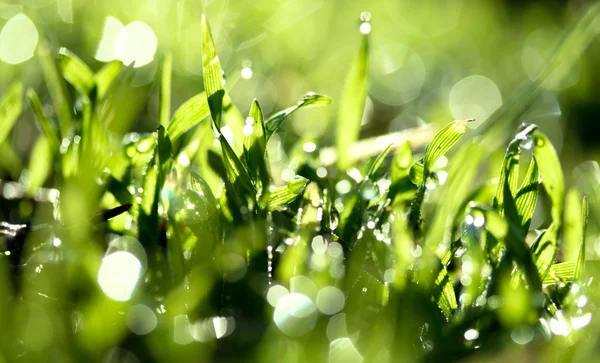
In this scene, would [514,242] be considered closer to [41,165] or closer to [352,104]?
[352,104]

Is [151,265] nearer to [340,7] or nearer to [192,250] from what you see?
[192,250]

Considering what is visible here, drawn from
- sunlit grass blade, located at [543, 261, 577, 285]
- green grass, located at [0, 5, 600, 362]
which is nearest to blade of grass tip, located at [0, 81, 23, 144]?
green grass, located at [0, 5, 600, 362]

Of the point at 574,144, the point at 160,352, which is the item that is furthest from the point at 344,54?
the point at 160,352

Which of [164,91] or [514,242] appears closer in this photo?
[514,242]

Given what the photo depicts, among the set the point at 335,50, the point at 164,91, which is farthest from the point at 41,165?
the point at 335,50

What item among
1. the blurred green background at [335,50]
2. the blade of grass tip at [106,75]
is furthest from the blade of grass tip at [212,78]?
the blurred green background at [335,50]

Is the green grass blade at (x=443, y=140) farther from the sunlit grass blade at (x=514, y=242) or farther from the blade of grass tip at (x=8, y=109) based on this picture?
the blade of grass tip at (x=8, y=109)

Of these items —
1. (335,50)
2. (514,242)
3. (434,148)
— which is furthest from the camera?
(335,50)
